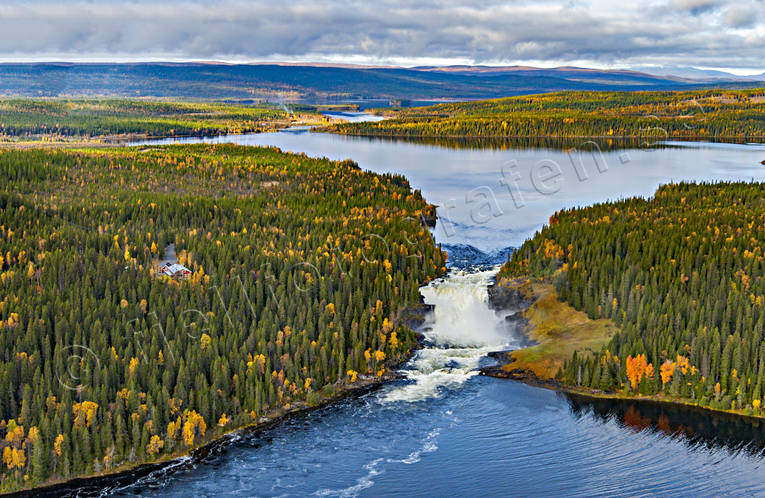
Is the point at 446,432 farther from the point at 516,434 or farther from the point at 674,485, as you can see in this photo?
the point at 674,485

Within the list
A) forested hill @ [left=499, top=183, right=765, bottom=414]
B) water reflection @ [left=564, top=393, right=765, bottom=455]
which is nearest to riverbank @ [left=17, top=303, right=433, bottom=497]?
water reflection @ [left=564, top=393, right=765, bottom=455]

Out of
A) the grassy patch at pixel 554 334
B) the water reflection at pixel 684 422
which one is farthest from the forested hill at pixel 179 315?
the water reflection at pixel 684 422

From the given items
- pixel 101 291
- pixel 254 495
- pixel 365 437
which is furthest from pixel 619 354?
pixel 101 291

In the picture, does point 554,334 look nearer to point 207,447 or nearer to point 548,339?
point 548,339

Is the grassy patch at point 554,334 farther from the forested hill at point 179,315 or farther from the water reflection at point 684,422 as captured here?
the forested hill at point 179,315

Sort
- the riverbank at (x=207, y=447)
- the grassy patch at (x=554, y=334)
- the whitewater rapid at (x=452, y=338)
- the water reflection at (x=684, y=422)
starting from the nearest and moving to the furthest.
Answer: the riverbank at (x=207, y=447) → the water reflection at (x=684, y=422) → the whitewater rapid at (x=452, y=338) → the grassy patch at (x=554, y=334)

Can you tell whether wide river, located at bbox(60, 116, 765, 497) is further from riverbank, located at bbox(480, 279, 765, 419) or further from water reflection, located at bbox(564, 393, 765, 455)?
riverbank, located at bbox(480, 279, 765, 419)
